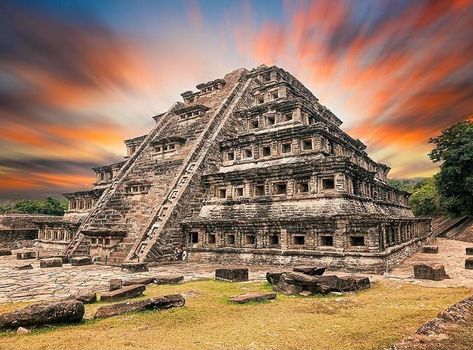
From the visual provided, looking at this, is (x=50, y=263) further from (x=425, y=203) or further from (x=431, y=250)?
(x=425, y=203)

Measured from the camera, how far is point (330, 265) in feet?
49.3

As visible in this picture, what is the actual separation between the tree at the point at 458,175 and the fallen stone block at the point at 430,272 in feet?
85.5

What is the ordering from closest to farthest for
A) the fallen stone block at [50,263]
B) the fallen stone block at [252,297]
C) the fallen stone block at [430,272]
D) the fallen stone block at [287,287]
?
the fallen stone block at [252,297], the fallen stone block at [287,287], the fallen stone block at [430,272], the fallen stone block at [50,263]

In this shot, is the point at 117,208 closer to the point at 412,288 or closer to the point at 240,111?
the point at 240,111

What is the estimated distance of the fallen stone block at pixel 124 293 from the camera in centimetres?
901

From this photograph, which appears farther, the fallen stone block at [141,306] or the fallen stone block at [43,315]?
the fallen stone block at [141,306]

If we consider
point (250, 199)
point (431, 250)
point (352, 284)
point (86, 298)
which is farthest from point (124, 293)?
point (431, 250)

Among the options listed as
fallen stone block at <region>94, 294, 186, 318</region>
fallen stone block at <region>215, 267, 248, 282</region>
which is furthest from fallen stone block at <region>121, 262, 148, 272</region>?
fallen stone block at <region>94, 294, 186, 318</region>

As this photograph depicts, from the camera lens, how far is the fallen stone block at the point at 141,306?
743 cm

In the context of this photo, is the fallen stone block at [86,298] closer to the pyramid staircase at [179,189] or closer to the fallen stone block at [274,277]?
the fallen stone block at [274,277]

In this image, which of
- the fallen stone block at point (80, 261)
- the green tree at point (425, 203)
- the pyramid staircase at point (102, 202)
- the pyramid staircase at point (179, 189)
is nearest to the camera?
the pyramid staircase at point (179, 189)

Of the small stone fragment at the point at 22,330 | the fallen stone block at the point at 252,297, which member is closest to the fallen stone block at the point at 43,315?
the small stone fragment at the point at 22,330

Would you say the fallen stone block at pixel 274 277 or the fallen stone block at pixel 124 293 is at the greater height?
the fallen stone block at pixel 274 277

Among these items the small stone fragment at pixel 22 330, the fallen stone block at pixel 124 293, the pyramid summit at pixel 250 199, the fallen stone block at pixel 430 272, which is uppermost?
the pyramid summit at pixel 250 199
